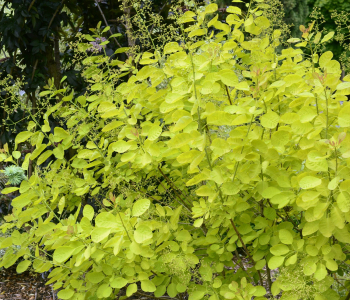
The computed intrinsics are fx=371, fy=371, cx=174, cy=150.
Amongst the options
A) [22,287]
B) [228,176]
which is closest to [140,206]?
[228,176]

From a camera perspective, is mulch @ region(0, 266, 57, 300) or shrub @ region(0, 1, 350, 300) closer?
shrub @ region(0, 1, 350, 300)

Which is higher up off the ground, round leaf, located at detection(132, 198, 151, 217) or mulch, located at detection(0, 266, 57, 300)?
round leaf, located at detection(132, 198, 151, 217)

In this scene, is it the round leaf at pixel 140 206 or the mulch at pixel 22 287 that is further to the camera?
the mulch at pixel 22 287

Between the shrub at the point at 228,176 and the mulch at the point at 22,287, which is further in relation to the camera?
the mulch at the point at 22,287

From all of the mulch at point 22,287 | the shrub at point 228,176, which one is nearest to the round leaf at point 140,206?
the shrub at point 228,176

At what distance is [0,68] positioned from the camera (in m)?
2.84

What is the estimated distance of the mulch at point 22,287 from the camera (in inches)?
111

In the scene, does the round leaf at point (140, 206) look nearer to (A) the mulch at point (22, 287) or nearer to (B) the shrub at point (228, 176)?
(B) the shrub at point (228, 176)

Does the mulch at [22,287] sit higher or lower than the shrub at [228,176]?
lower

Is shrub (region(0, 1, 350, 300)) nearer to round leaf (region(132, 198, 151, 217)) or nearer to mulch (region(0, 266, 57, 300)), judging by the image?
round leaf (region(132, 198, 151, 217))

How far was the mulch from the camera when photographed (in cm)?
283

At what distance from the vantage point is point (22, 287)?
3012 millimetres

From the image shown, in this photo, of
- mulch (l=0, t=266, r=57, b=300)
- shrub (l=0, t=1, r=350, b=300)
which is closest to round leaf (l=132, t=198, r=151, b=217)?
shrub (l=0, t=1, r=350, b=300)

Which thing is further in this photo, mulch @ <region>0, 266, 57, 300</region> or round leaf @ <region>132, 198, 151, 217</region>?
mulch @ <region>0, 266, 57, 300</region>
